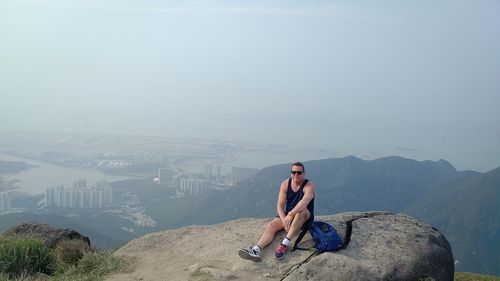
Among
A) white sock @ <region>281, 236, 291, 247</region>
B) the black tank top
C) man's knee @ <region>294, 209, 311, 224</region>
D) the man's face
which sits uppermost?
the man's face

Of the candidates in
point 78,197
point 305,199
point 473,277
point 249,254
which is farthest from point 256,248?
point 78,197

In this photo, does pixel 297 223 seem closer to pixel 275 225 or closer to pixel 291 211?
pixel 291 211

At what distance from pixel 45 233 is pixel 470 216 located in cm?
4867

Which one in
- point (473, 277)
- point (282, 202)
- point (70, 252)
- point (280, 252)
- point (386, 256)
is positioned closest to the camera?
point (280, 252)

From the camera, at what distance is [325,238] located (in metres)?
10.0

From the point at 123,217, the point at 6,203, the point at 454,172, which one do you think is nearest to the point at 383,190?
the point at 454,172

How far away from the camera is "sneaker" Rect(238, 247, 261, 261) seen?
9.91 m

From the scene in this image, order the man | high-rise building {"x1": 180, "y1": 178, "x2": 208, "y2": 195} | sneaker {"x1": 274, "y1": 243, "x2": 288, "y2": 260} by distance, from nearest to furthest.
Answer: sneaker {"x1": 274, "y1": 243, "x2": 288, "y2": 260}, the man, high-rise building {"x1": 180, "y1": 178, "x2": 208, "y2": 195}

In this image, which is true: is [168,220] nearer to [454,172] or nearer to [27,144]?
[27,144]

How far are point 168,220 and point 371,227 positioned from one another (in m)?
46.8

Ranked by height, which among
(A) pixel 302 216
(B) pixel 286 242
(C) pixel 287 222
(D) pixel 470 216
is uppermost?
(A) pixel 302 216

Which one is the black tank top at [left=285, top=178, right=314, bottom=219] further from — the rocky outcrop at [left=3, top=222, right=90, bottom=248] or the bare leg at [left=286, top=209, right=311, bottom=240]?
the rocky outcrop at [left=3, top=222, right=90, bottom=248]

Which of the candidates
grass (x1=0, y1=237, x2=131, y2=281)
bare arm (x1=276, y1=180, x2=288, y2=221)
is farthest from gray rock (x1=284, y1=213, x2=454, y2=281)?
grass (x1=0, y1=237, x2=131, y2=281)

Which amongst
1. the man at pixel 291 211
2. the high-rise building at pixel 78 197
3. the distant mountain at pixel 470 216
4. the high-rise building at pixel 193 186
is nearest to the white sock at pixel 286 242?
the man at pixel 291 211
